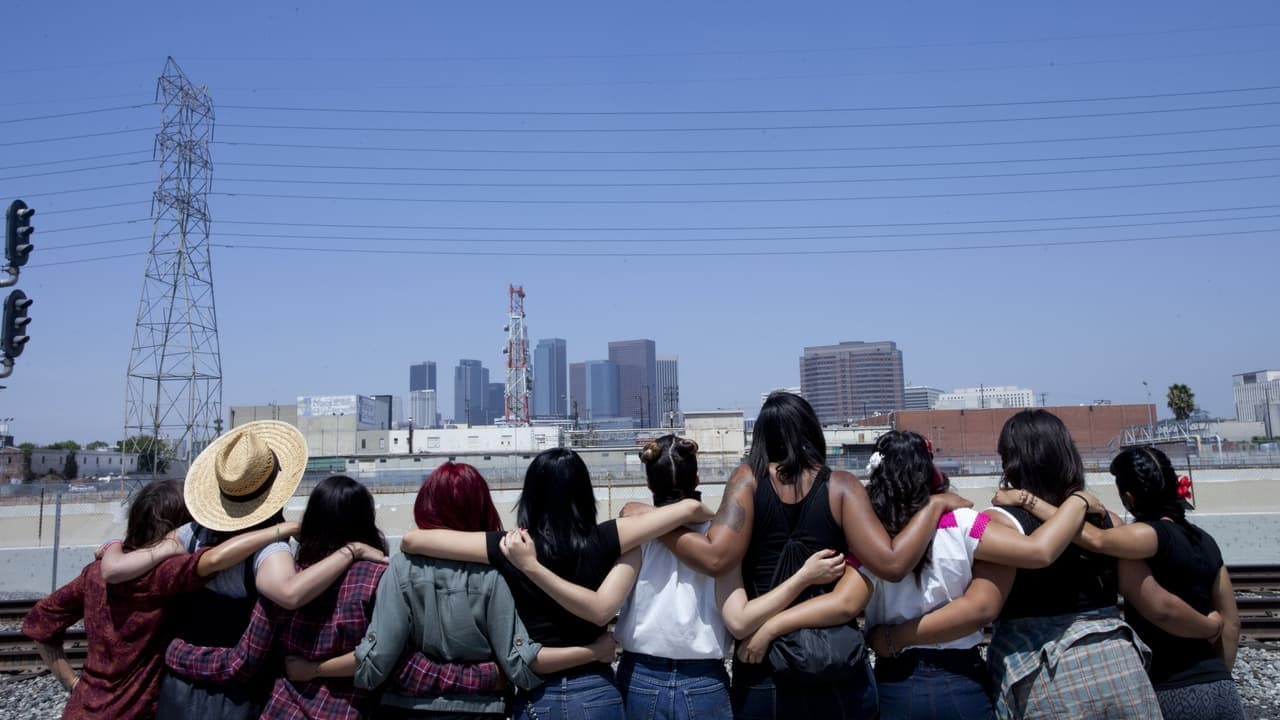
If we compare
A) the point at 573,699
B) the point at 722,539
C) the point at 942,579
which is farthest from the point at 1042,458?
the point at 573,699

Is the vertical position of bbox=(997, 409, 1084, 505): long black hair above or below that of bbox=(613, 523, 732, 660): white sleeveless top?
above

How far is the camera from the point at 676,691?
3.59m

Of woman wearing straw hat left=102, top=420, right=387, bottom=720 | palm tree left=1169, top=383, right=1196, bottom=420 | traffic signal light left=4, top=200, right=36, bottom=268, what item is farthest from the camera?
palm tree left=1169, top=383, right=1196, bottom=420

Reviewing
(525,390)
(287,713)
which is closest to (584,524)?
(287,713)

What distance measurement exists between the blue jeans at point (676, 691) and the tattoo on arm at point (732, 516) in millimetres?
605

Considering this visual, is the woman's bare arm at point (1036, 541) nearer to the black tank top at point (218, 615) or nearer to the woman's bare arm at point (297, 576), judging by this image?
the woman's bare arm at point (297, 576)

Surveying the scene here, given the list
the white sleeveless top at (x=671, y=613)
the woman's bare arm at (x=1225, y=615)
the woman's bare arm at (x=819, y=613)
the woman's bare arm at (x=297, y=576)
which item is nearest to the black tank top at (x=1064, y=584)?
the woman's bare arm at (x=1225, y=615)

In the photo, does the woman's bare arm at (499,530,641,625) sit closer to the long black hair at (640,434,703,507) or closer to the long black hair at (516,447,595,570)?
the long black hair at (516,447,595,570)

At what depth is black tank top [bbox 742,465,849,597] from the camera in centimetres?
359

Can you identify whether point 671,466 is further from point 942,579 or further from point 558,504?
point 942,579

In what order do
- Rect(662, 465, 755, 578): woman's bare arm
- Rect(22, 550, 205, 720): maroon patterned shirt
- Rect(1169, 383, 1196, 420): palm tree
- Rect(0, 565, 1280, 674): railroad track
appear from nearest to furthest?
Rect(662, 465, 755, 578): woman's bare arm → Rect(22, 550, 205, 720): maroon patterned shirt → Rect(0, 565, 1280, 674): railroad track → Rect(1169, 383, 1196, 420): palm tree

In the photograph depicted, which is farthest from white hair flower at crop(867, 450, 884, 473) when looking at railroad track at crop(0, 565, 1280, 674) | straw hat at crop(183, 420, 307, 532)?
railroad track at crop(0, 565, 1280, 674)

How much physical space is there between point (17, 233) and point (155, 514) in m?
11.1

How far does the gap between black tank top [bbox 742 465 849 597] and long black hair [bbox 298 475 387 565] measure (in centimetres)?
168
